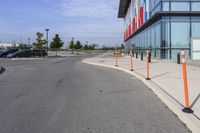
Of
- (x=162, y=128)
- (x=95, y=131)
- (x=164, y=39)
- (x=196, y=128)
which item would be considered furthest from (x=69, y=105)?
(x=164, y=39)

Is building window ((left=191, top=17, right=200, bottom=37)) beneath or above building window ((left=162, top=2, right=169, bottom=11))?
beneath

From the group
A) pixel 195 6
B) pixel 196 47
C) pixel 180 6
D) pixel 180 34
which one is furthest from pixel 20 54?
pixel 196 47

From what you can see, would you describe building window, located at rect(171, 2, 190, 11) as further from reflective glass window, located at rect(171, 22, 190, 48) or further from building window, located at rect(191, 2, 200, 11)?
reflective glass window, located at rect(171, 22, 190, 48)

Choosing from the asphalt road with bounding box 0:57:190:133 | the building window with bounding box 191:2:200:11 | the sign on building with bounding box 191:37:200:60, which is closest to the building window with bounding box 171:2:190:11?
the building window with bounding box 191:2:200:11

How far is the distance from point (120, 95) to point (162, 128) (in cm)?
356

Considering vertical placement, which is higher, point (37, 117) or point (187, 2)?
point (187, 2)

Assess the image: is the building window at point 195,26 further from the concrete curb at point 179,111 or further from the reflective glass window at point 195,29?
the concrete curb at point 179,111

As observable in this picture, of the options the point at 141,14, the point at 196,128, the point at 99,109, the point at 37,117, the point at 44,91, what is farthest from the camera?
the point at 141,14

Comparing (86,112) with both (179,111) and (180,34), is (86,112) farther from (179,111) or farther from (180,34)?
(180,34)

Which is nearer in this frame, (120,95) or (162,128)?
(162,128)

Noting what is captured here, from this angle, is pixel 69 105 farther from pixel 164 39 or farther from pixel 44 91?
pixel 164 39

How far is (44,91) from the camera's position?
9805mm

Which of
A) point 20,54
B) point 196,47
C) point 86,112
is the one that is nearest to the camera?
point 86,112

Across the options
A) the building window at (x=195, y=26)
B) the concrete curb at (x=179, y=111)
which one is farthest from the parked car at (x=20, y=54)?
the concrete curb at (x=179, y=111)
